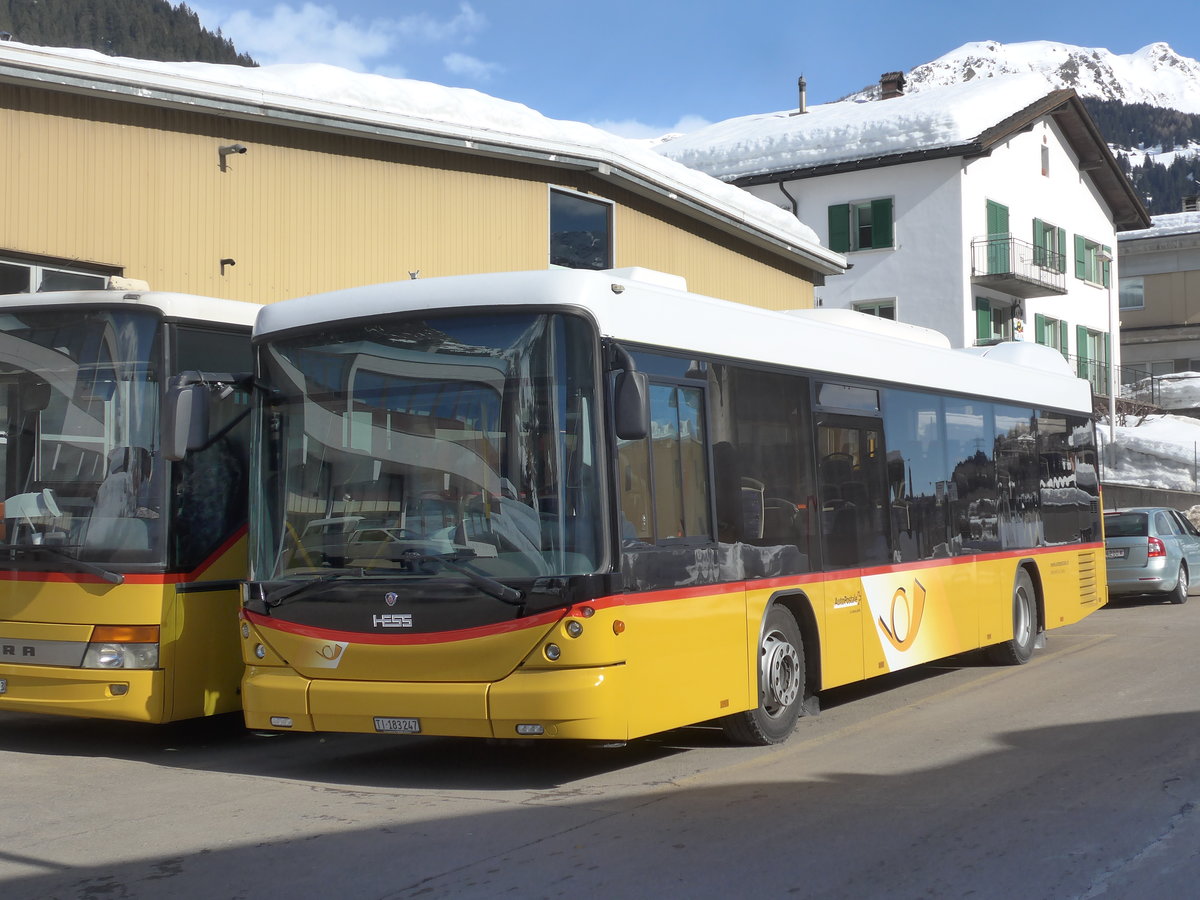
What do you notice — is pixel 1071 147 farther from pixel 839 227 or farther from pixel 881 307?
pixel 881 307

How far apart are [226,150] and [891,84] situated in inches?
1554

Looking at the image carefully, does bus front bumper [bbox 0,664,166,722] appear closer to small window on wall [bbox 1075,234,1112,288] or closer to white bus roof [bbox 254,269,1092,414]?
white bus roof [bbox 254,269,1092,414]

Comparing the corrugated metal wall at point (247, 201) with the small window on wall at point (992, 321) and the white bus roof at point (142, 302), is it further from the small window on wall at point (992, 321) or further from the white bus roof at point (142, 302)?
→ the small window on wall at point (992, 321)

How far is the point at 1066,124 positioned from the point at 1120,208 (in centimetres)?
591

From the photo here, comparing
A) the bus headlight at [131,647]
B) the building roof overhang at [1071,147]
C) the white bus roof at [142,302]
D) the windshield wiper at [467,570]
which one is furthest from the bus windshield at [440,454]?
the building roof overhang at [1071,147]

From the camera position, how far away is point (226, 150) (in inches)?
643

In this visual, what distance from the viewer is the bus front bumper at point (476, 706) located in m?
7.77

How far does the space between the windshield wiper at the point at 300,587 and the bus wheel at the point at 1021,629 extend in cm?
770

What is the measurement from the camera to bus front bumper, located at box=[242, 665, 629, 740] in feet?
25.5

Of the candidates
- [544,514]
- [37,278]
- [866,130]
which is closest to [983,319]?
[866,130]

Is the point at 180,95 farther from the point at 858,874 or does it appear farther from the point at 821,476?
the point at 858,874

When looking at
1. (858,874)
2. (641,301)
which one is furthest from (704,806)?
(641,301)

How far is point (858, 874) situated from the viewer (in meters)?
6.11

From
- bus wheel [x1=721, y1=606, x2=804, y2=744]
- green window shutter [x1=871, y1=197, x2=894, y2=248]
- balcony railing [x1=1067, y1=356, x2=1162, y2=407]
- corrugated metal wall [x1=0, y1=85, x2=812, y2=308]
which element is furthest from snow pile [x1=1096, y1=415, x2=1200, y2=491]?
bus wheel [x1=721, y1=606, x2=804, y2=744]
